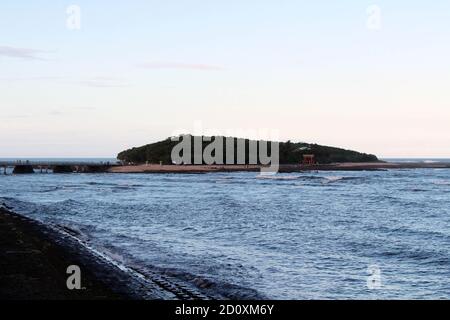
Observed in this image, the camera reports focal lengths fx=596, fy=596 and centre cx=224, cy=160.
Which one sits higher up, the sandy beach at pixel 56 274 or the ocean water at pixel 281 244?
the sandy beach at pixel 56 274

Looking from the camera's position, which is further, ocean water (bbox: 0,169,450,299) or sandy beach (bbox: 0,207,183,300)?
ocean water (bbox: 0,169,450,299)

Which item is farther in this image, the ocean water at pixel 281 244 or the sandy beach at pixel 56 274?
the ocean water at pixel 281 244

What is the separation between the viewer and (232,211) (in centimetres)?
4625

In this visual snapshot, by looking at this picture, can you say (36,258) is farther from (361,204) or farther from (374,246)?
(361,204)

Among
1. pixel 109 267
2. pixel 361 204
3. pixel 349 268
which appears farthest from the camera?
pixel 361 204

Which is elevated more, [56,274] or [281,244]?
[56,274]

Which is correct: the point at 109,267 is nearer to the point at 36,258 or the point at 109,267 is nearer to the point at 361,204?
the point at 36,258

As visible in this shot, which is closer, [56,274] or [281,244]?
[56,274]

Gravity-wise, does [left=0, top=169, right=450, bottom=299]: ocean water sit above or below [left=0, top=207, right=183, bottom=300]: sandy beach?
below

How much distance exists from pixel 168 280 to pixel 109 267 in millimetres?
2815
